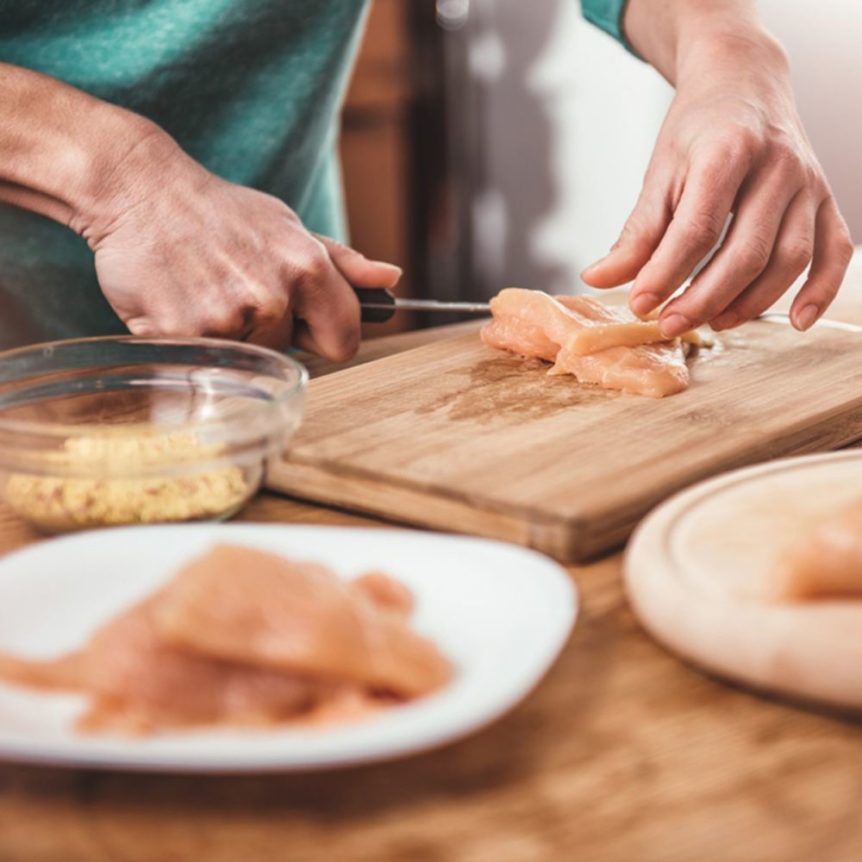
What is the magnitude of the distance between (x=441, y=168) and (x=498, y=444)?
413 centimetres

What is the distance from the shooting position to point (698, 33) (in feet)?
5.93

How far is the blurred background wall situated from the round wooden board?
4045 mm

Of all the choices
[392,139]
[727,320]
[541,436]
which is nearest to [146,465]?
[541,436]

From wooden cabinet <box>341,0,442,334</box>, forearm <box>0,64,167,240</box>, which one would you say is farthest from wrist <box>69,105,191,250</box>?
wooden cabinet <box>341,0,442,334</box>

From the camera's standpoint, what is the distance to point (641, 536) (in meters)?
0.96

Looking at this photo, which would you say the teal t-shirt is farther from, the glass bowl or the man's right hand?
the glass bowl

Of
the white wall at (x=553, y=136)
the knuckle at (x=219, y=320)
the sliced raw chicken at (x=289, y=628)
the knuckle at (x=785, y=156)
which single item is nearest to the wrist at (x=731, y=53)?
the knuckle at (x=785, y=156)

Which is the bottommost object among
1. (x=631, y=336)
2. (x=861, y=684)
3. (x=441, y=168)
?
(x=441, y=168)

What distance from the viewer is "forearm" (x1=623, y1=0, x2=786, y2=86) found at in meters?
1.76

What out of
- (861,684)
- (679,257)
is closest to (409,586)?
(861,684)

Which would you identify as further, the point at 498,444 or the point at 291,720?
the point at 498,444

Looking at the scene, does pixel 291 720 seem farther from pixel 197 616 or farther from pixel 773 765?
pixel 773 765

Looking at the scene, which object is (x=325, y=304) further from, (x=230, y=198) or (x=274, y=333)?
(x=230, y=198)

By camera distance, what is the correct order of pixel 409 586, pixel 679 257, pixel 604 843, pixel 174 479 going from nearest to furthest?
pixel 604 843, pixel 409 586, pixel 174 479, pixel 679 257
